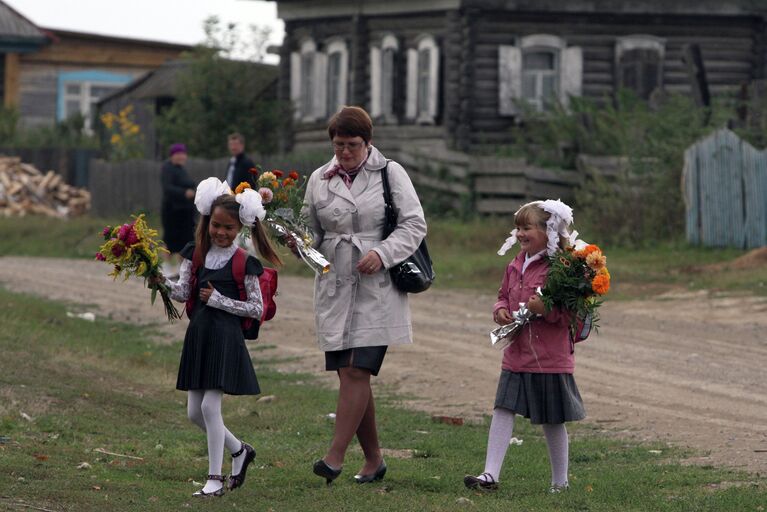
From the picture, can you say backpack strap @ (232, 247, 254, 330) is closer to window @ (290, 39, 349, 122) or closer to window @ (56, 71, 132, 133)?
window @ (290, 39, 349, 122)

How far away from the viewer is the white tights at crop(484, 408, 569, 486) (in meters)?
7.63

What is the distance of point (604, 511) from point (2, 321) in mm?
9259

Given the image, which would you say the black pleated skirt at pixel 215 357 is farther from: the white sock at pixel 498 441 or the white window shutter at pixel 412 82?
the white window shutter at pixel 412 82

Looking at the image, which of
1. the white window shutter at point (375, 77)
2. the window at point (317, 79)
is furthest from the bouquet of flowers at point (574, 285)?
the window at point (317, 79)

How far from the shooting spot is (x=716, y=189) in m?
21.4

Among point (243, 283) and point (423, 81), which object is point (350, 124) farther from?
point (423, 81)

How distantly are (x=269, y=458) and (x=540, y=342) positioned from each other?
2071 mm

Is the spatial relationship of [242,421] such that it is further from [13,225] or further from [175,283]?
[13,225]

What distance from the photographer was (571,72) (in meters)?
28.7

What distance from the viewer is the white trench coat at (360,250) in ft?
25.3

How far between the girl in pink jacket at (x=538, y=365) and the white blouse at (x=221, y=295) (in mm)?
1208

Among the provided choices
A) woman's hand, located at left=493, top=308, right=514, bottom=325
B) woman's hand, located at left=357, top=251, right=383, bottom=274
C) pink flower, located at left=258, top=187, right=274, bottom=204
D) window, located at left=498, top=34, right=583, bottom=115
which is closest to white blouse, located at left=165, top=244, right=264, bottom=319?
pink flower, located at left=258, top=187, right=274, bottom=204

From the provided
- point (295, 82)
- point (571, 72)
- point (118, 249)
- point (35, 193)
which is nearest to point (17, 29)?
point (35, 193)

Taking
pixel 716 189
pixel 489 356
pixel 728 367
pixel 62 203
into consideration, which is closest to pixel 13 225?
pixel 62 203
